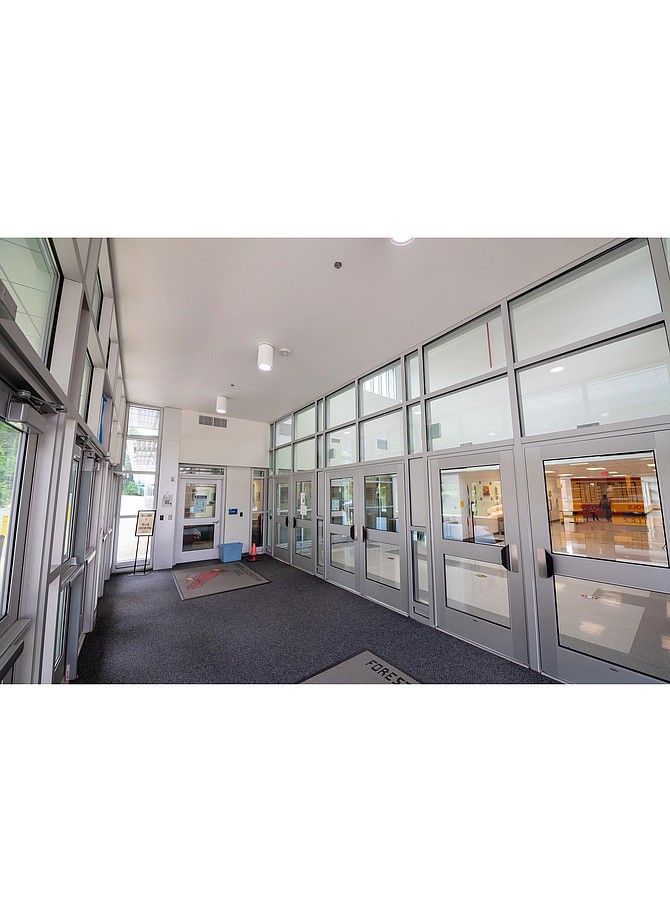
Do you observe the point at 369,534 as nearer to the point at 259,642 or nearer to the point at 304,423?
the point at 259,642

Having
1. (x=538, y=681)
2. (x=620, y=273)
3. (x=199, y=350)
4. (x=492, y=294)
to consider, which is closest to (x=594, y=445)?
(x=620, y=273)

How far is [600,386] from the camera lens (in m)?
2.40

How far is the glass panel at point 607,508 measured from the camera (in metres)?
2.12

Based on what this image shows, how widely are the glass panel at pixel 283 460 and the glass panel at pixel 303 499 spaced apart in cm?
71

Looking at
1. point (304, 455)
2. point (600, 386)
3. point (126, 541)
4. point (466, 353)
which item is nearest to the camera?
point (600, 386)

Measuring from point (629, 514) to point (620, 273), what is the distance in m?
1.83

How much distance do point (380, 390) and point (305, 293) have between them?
6.21ft

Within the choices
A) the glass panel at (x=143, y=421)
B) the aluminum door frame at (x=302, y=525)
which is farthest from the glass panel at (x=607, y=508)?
the glass panel at (x=143, y=421)

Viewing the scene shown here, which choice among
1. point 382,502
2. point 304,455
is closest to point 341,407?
point 304,455

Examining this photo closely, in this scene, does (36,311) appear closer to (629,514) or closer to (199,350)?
(199,350)

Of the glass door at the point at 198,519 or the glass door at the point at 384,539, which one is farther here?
the glass door at the point at 198,519

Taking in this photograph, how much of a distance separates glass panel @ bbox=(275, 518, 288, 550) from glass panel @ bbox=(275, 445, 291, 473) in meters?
1.18

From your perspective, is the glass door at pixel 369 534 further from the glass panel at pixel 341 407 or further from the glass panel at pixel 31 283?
the glass panel at pixel 31 283

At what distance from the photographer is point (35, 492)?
1.54 metres
